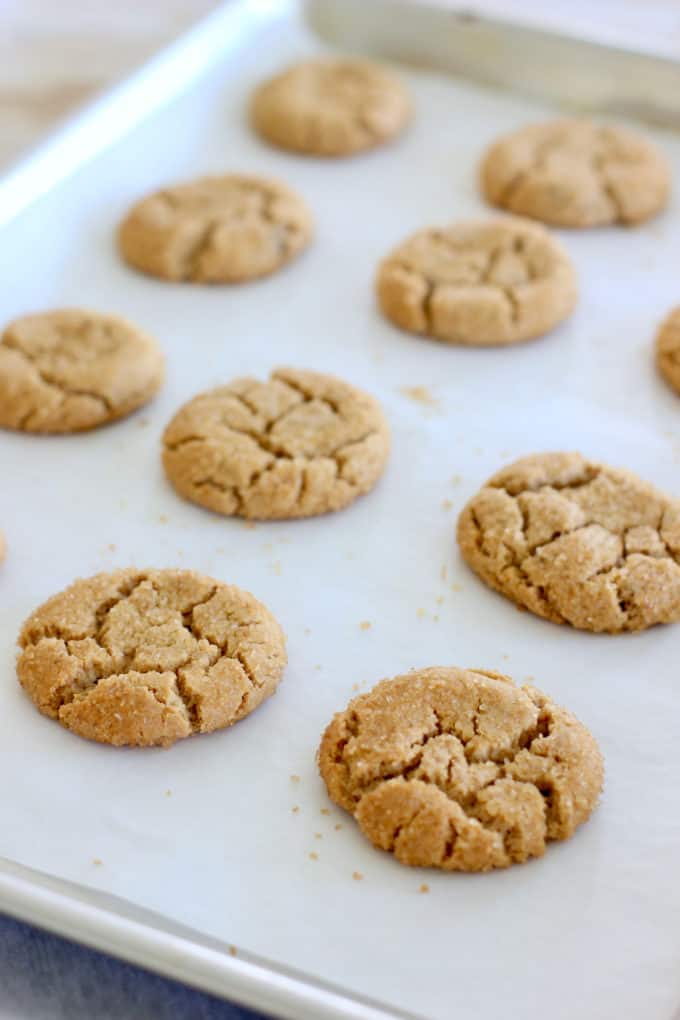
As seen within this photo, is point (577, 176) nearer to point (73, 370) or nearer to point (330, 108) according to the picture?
point (330, 108)

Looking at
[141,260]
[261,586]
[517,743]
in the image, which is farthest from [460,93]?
[517,743]

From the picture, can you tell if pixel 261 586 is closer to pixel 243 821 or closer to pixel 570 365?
pixel 243 821

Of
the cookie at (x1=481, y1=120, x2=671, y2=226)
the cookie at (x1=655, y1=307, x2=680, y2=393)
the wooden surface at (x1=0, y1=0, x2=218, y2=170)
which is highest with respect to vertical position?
the cookie at (x1=481, y1=120, x2=671, y2=226)

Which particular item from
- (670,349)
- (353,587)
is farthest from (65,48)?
(353,587)

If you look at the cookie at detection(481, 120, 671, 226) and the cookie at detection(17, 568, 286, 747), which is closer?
the cookie at detection(17, 568, 286, 747)

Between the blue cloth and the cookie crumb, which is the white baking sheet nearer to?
the cookie crumb

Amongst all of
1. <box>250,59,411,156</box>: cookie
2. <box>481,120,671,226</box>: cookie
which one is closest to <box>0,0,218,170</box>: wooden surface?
<box>250,59,411,156</box>: cookie
